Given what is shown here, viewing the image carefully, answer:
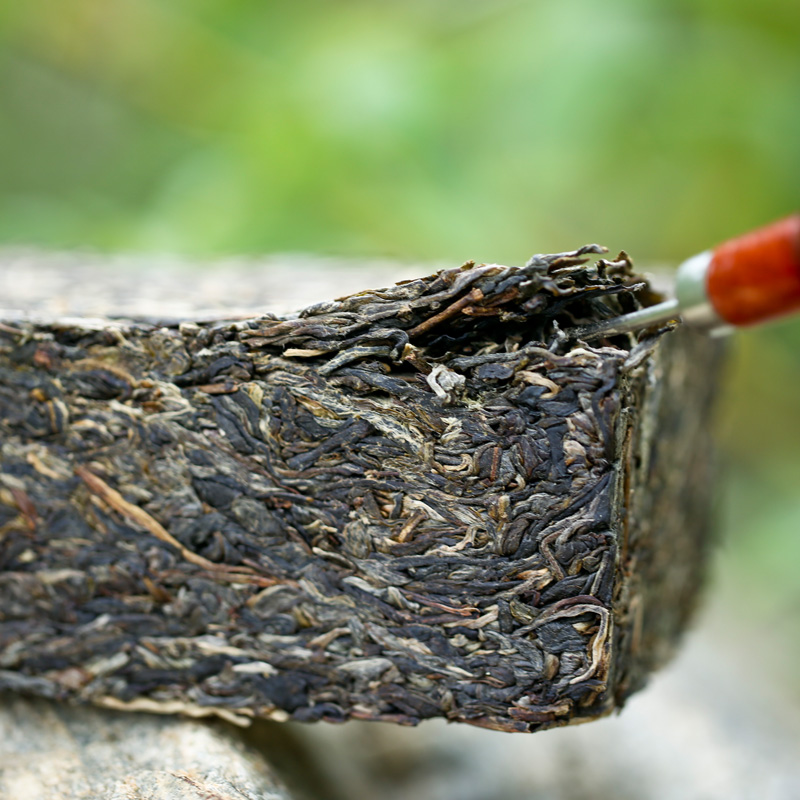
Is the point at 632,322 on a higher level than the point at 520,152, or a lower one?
lower

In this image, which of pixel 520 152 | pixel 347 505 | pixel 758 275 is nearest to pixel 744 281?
pixel 758 275

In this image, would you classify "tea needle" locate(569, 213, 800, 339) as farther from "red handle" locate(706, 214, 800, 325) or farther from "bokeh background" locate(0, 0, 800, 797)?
"bokeh background" locate(0, 0, 800, 797)

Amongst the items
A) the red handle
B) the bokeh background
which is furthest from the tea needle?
the bokeh background

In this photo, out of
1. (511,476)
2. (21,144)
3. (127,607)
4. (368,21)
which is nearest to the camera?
(511,476)

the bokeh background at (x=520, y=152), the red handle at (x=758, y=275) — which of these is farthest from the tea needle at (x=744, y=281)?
the bokeh background at (x=520, y=152)

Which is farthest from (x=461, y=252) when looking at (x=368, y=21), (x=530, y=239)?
(x=368, y=21)

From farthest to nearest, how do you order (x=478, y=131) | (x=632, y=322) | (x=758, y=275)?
1. (x=478, y=131)
2. (x=632, y=322)
3. (x=758, y=275)

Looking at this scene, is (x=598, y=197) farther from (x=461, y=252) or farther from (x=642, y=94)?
(x=461, y=252)

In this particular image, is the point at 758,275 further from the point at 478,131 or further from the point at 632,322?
the point at 478,131

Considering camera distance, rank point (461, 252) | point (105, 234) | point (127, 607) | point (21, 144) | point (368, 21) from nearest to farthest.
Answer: point (127, 607) → point (461, 252) → point (105, 234) → point (368, 21) → point (21, 144)
